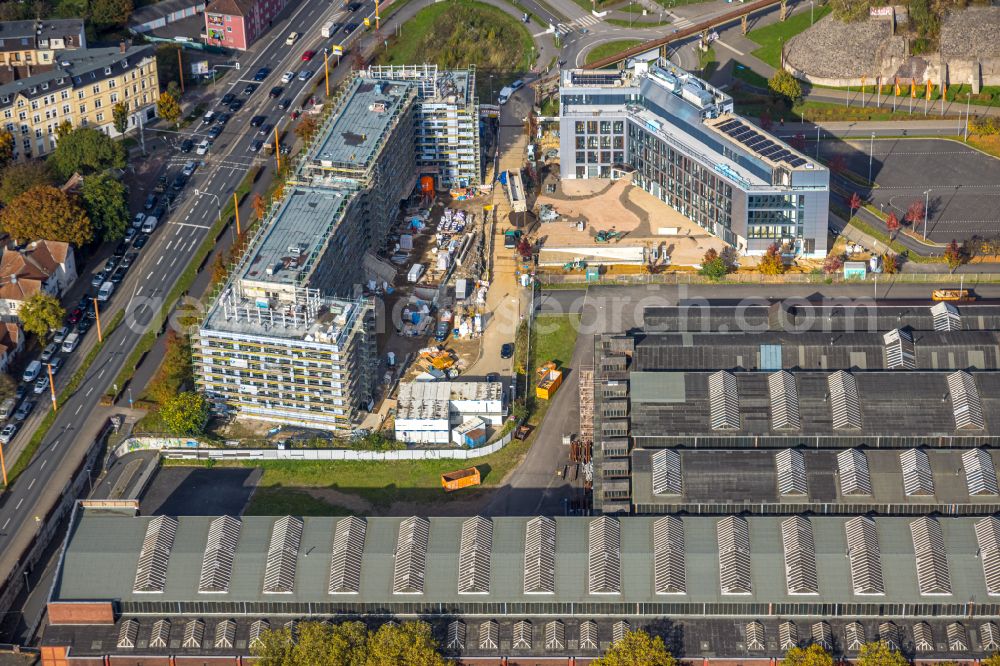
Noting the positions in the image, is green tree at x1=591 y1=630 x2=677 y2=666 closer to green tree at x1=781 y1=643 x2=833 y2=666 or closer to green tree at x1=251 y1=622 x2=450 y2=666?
green tree at x1=781 y1=643 x2=833 y2=666

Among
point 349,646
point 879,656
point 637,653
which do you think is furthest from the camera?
point 349,646

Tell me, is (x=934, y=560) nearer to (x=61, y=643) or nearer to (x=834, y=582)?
(x=834, y=582)

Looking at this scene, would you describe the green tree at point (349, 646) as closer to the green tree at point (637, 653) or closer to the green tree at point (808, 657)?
the green tree at point (637, 653)

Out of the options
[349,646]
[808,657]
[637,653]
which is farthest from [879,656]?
[349,646]

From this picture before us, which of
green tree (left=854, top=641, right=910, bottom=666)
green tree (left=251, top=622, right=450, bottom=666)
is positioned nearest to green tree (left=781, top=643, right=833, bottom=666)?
green tree (left=854, top=641, right=910, bottom=666)

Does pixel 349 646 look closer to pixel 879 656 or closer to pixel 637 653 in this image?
pixel 637 653
